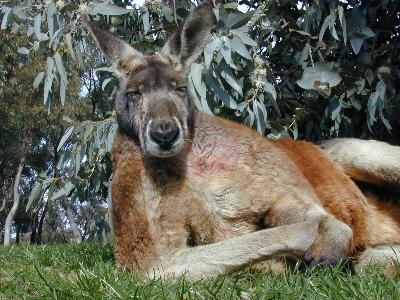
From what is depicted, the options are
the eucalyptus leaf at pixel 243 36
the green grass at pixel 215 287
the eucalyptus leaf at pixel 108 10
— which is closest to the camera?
the green grass at pixel 215 287

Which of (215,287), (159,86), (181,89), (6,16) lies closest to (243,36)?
(181,89)

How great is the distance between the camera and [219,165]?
4047mm

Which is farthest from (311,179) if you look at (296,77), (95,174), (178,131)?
(95,174)

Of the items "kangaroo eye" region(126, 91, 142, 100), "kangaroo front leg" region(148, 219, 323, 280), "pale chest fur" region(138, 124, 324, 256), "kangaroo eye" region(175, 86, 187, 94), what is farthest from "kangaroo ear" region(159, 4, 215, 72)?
"kangaroo front leg" region(148, 219, 323, 280)

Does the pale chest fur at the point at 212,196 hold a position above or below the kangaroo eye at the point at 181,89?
below

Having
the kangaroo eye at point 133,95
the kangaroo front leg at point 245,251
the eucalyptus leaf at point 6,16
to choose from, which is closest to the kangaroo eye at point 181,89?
the kangaroo eye at point 133,95

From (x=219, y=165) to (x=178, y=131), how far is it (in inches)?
16.4

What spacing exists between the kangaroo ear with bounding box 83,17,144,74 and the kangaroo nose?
824mm

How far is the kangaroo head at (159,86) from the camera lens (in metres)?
3.79

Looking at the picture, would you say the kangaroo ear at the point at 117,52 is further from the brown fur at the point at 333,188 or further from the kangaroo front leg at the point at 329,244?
the kangaroo front leg at the point at 329,244

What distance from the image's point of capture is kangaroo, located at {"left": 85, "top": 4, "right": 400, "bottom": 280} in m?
Result: 3.61

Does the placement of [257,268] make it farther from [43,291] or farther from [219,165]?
[43,291]

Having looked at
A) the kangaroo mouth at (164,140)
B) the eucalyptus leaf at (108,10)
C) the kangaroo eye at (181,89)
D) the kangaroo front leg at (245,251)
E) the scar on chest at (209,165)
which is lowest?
the kangaroo front leg at (245,251)

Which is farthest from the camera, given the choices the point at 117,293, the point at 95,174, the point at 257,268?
the point at 95,174
